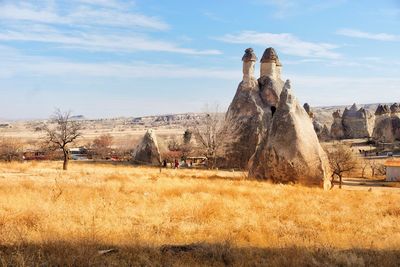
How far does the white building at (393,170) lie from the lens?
94.0 ft

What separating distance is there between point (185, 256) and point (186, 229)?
1970 millimetres

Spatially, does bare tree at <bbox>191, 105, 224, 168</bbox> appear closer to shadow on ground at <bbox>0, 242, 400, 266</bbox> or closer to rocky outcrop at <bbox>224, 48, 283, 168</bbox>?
rocky outcrop at <bbox>224, 48, 283, 168</bbox>

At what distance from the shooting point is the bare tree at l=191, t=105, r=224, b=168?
1200 inches

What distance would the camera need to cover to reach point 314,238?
791cm

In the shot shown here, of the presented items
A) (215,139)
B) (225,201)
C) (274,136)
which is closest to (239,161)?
(215,139)

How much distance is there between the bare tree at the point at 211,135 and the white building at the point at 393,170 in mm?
11251

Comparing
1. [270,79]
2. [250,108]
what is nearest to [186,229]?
[250,108]

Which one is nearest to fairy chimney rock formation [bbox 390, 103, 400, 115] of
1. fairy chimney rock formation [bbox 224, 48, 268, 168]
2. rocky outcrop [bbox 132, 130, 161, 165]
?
fairy chimney rock formation [bbox 224, 48, 268, 168]

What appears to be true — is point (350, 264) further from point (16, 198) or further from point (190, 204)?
point (16, 198)

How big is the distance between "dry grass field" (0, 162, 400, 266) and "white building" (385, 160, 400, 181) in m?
16.8

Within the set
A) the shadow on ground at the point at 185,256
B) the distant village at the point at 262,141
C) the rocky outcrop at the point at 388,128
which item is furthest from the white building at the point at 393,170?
the rocky outcrop at the point at 388,128

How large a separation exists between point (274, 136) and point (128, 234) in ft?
42.2

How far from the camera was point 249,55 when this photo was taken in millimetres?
31016

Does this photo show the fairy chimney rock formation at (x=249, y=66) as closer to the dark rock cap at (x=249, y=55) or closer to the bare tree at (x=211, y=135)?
the dark rock cap at (x=249, y=55)
